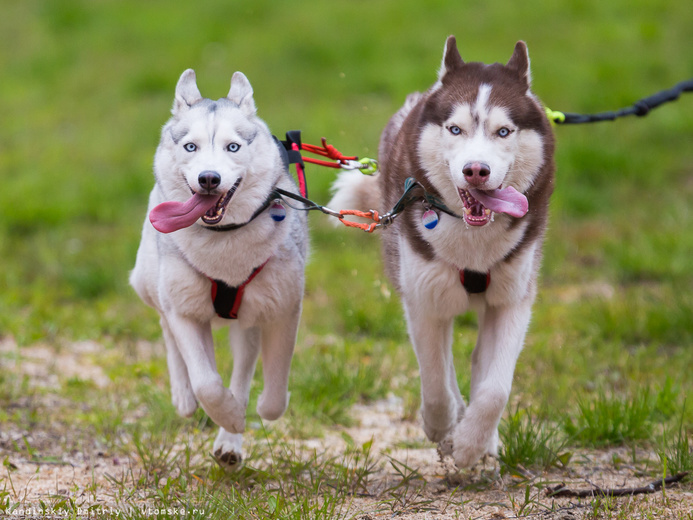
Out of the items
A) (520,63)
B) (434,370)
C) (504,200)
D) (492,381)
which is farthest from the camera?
(434,370)

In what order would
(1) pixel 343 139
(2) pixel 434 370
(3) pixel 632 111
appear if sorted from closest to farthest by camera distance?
(2) pixel 434 370
(3) pixel 632 111
(1) pixel 343 139

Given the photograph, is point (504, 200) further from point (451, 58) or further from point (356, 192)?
point (356, 192)

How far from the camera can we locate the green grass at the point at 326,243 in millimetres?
4008

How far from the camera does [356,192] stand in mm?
4523

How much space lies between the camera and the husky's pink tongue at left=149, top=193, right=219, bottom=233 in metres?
3.11

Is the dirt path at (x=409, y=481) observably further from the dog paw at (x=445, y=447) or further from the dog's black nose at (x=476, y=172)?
the dog's black nose at (x=476, y=172)

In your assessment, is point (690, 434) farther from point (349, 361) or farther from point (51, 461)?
point (51, 461)

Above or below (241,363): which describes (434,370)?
above

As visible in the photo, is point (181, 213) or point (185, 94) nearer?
point (181, 213)

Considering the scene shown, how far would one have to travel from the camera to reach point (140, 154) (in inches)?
371

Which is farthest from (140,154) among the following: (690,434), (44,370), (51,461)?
(690,434)

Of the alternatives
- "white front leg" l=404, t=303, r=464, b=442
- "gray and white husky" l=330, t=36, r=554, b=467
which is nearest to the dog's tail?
"gray and white husky" l=330, t=36, r=554, b=467

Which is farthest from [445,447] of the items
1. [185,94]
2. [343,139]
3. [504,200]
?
[343,139]

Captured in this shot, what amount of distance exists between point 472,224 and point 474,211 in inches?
2.4
